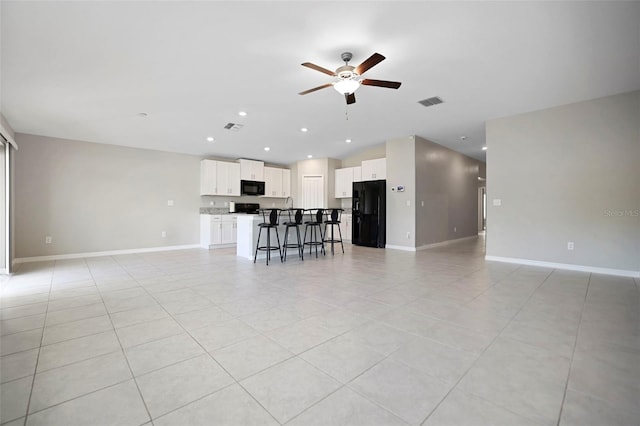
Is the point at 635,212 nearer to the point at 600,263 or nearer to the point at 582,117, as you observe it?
the point at 600,263

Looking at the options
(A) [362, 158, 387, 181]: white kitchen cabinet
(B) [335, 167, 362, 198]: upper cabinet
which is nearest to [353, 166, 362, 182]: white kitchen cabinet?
(B) [335, 167, 362, 198]: upper cabinet

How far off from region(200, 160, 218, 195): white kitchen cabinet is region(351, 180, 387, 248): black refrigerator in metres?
3.81

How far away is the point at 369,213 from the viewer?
286 inches

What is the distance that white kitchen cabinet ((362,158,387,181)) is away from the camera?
24.1 feet

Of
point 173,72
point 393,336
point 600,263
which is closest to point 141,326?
point 393,336

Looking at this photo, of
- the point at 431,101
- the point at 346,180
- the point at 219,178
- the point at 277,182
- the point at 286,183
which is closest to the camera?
the point at 431,101

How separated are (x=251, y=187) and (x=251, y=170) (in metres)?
0.50

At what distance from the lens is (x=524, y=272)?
432 cm

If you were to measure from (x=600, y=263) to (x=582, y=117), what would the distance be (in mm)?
2269

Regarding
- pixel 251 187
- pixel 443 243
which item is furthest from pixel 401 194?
pixel 251 187

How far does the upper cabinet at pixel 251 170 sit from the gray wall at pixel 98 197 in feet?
4.03

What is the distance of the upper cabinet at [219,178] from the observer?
7566mm

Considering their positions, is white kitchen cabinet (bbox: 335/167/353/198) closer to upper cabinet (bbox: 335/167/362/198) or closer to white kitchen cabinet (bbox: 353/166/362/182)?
upper cabinet (bbox: 335/167/362/198)

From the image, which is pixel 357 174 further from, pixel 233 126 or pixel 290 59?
pixel 290 59
